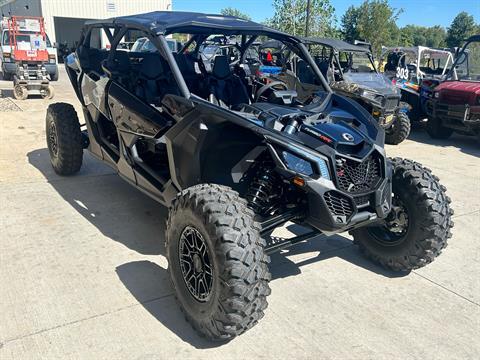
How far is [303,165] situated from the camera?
Answer: 2.96 metres

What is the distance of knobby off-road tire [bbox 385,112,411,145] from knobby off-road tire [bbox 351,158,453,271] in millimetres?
5663

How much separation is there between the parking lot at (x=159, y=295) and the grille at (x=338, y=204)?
2.44 feet

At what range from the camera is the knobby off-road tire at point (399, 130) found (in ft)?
29.4

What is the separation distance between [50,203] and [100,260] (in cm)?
154

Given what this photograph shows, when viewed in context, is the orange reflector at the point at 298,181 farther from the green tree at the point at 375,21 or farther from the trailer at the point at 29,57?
the green tree at the point at 375,21

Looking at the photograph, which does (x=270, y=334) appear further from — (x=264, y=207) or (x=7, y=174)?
(x=7, y=174)

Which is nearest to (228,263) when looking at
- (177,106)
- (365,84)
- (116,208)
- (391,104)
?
(177,106)

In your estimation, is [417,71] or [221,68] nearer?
[221,68]

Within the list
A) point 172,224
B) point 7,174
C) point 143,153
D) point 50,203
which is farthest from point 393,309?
point 7,174

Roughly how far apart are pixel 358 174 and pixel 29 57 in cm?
1382

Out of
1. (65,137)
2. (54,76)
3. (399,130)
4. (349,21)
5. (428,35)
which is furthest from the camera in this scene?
(428,35)

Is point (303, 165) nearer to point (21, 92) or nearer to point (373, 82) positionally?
point (373, 82)

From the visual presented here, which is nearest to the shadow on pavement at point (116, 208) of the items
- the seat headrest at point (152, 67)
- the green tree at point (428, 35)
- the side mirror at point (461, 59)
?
the seat headrest at point (152, 67)

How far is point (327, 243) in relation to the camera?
4348 mm
